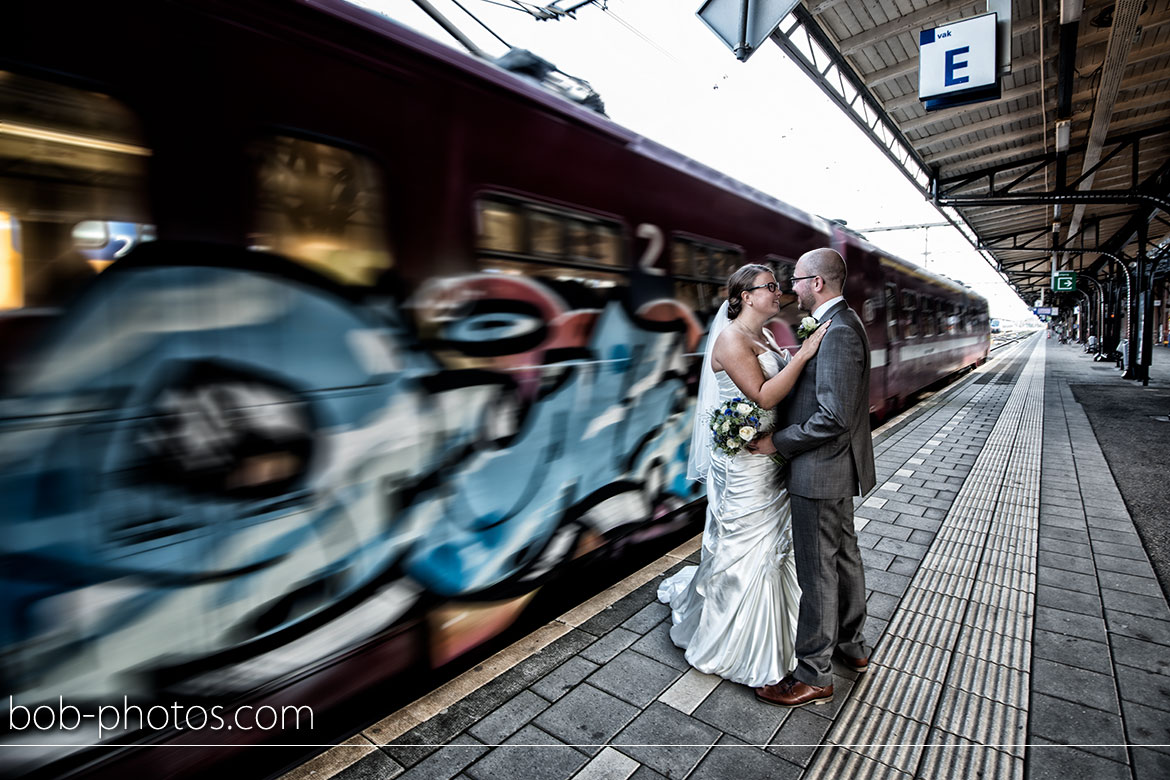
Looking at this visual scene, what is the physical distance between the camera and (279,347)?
5.90 feet

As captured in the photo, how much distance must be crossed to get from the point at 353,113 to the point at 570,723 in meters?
2.49

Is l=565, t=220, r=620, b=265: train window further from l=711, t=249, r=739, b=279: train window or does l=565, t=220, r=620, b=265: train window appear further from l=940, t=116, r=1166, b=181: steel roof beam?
l=940, t=116, r=1166, b=181: steel roof beam

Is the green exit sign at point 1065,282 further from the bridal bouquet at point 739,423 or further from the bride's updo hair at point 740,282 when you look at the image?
the bridal bouquet at point 739,423

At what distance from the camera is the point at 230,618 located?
1738mm

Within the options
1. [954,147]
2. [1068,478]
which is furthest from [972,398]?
[1068,478]

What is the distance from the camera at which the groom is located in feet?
7.64

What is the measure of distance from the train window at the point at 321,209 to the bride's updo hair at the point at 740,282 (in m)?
1.48

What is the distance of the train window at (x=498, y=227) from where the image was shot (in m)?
2.46

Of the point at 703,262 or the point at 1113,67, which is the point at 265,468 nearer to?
the point at 703,262

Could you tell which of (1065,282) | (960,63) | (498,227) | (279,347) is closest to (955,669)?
(498,227)

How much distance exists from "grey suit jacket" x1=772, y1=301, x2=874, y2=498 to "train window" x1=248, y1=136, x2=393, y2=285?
5.71ft

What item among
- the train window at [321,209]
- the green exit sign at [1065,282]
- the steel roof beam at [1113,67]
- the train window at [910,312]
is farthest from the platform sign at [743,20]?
the green exit sign at [1065,282]

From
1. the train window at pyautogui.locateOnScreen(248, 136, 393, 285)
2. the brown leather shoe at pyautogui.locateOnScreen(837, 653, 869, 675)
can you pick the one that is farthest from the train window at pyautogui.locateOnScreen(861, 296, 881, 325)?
the train window at pyautogui.locateOnScreen(248, 136, 393, 285)

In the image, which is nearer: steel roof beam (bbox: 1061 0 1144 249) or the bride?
the bride
